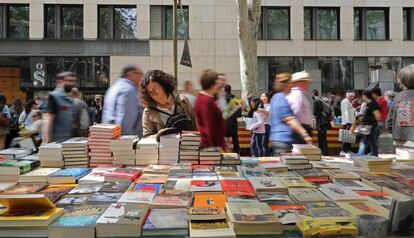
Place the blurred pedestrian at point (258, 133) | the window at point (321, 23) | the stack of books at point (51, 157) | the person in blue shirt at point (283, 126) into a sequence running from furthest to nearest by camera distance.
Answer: the window at point (321, 23) → the blurred pedestrian at point (258, 133) → the person in blue shirt at point (283, 126) → the stack of books at point (51, 157)

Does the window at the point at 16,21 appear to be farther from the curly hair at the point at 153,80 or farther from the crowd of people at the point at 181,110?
the curly hair at the point at 153,80

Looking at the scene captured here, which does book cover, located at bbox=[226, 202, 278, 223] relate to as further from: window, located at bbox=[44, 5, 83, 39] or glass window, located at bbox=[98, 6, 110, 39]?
window, located at bbox=[44, 5, 83, 39]

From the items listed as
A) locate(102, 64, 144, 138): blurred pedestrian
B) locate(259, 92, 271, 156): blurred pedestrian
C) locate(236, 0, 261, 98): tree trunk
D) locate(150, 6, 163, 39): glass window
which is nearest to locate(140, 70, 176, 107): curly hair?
locate(102, 64, 144, 138): blurred pedestrian

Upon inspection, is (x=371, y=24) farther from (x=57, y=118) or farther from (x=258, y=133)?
(x=57, y=118)

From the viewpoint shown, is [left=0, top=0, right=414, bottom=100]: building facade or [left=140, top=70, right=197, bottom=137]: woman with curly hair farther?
[left=0, top=0, right=414, bottom=100]: building facade

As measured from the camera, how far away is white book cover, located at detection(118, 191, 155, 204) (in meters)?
2.77

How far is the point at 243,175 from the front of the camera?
12.2 ft

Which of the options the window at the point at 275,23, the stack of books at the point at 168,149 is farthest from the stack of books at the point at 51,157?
the window at the point at 275,23

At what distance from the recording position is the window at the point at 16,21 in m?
24.1

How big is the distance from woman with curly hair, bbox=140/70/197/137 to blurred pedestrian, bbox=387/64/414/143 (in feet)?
7.49

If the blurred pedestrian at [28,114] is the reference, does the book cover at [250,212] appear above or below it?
below

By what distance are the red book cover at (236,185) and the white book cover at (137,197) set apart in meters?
0.53

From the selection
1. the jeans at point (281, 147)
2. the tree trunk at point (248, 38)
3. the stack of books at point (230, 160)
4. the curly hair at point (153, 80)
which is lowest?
the stack of books at point (230, 160)

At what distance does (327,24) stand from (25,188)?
81.4 ft
